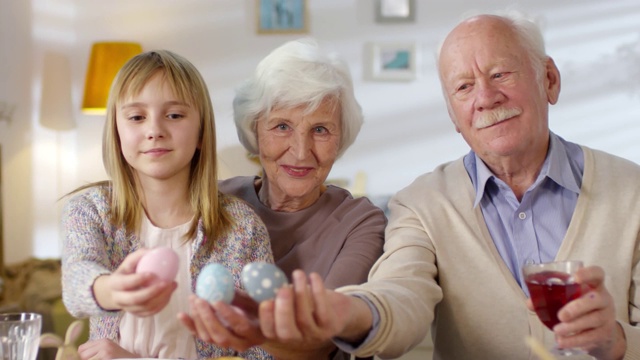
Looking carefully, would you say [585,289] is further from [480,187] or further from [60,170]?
[60,170]

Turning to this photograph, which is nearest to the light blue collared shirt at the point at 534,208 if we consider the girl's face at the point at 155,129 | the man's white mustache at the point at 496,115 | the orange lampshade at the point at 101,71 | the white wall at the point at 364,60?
the man's white mustache at the point at 496,115

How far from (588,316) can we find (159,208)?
981 mm

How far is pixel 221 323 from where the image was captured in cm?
123

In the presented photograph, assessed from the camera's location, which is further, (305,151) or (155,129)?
(305,151)

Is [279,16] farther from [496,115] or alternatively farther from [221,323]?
[221,323]

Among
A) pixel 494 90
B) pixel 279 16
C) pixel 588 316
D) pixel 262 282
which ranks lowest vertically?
pixel 588 316

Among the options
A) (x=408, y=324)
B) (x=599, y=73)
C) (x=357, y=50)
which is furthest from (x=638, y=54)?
(x=408, y=324)

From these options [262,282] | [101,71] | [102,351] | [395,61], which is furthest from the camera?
[395,61]

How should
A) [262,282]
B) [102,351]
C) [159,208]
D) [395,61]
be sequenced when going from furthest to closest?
[395,61], [159,208], [102,351], [262,282]

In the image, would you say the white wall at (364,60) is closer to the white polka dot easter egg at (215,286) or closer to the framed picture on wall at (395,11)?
the framed picture on wall at (395,11)

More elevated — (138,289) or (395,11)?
(395,11)

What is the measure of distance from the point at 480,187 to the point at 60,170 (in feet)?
14.8

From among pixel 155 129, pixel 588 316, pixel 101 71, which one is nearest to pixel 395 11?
pixel 101 71

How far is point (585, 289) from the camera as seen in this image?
139 centimetres
